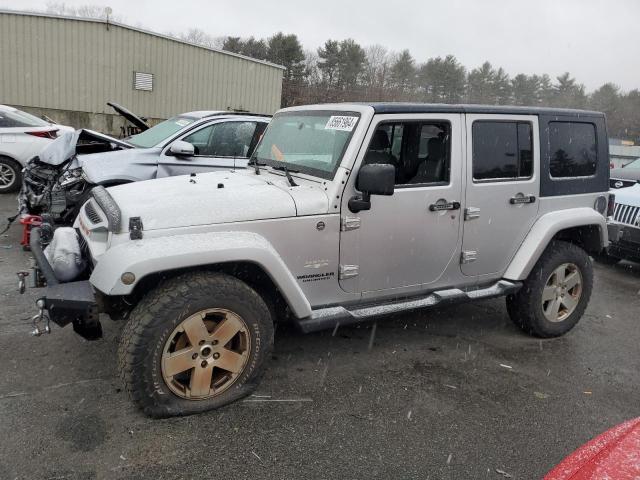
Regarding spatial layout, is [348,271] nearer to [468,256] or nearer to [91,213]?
[468,256]

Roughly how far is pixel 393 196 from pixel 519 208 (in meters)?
1.29

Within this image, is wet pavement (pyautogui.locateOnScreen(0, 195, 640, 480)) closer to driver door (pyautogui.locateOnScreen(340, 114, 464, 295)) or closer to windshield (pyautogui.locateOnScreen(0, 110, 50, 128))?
driver door (pyautogui.locateOnScreen(340, 114, 464, 295))

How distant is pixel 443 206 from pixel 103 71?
1610cm

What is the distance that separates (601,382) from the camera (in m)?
3.89

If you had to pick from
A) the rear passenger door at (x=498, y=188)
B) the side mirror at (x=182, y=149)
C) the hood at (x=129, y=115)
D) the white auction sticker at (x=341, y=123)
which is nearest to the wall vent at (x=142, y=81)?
the hood at (x=129, y=115)

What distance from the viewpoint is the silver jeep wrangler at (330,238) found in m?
2.91

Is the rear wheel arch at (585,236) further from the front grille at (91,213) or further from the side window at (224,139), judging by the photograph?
the side window at (224,139)

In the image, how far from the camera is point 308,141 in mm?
3902

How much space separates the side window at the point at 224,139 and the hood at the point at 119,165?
592mm

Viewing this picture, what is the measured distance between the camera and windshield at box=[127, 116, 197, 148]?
6750mm

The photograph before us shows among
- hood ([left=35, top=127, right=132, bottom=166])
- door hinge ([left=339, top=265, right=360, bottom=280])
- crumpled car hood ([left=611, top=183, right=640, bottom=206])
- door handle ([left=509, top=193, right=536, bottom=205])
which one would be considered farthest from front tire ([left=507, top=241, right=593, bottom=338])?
hood ([left=35, top=127, right=132, bottom=166])

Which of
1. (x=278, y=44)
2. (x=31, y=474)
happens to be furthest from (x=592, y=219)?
(x=278, y=44)

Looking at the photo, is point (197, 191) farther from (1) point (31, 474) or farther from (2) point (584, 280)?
(2) point (584, 280)

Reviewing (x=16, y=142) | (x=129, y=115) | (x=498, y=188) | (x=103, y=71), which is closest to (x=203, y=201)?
(x=498, y=188)
